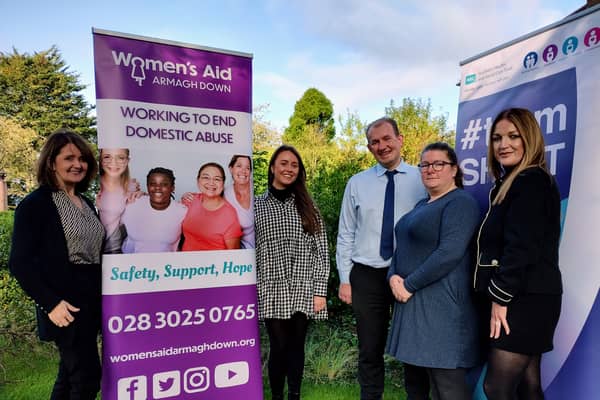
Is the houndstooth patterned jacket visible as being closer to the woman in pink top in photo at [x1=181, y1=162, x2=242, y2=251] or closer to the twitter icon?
the woman in pink top in photo at [x1=181, y1=162, x2=242, y2=251]

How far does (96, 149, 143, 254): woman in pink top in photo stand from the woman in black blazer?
0.18 ft

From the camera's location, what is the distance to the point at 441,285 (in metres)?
2.00

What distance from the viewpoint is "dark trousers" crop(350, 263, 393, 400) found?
100 inches

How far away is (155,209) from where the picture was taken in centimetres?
231

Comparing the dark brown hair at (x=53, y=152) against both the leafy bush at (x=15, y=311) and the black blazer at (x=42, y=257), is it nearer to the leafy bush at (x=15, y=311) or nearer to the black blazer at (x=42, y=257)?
the black blazer at (x=42, y=257)

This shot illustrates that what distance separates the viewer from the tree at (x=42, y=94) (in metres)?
22.7

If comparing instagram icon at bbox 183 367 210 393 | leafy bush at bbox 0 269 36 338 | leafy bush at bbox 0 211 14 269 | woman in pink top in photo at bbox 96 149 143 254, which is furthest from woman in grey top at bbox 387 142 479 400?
leafy bush at bbox 0 211 14 269

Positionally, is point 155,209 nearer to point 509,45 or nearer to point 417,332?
point 417,332

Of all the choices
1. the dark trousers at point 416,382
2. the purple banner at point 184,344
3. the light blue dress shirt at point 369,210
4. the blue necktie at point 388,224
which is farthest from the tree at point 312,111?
the dark trousers at point 416,382

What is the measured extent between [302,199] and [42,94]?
87.3 ft

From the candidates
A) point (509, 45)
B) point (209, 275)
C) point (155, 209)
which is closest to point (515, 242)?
point (509, 45)

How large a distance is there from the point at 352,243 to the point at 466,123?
1.13 meters

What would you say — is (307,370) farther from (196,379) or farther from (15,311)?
(15,311)

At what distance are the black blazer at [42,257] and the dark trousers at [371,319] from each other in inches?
63.4
